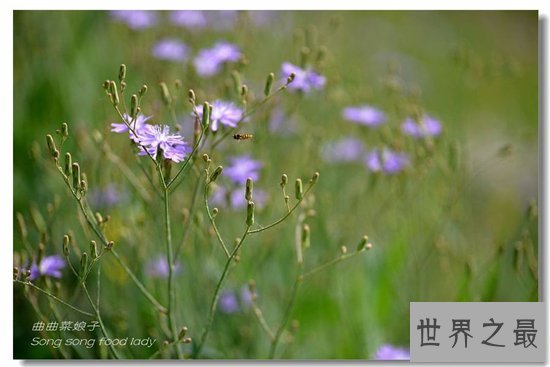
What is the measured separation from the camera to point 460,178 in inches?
79.0

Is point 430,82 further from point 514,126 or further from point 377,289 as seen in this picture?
point 377,289

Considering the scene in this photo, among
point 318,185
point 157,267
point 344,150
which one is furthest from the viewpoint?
point 344,150

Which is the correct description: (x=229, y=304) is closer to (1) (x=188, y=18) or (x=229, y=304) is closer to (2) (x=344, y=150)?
(2) (x=344, y=150)

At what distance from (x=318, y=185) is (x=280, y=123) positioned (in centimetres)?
20

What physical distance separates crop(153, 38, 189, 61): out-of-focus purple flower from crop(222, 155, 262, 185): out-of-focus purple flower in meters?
0.34

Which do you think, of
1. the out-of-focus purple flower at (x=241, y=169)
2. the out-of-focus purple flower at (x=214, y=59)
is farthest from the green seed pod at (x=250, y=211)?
the out-of-focus purple flower at (x=214, y=59)

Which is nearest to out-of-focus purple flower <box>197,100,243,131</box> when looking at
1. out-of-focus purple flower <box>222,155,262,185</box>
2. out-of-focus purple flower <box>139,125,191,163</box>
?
out-of-focus purple flower <box>139,125,191,163</box>

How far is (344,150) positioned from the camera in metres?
2.06

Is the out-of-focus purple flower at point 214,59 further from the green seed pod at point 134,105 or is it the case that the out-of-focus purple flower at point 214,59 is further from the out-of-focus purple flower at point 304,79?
the green seed pod at point 134,105

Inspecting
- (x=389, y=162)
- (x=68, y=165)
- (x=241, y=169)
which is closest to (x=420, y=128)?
(x=389, y=162)

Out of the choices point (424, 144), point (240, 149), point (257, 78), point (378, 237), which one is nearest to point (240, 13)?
point (257, 78)

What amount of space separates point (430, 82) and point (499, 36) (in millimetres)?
533

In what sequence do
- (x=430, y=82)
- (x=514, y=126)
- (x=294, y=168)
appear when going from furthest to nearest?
(x=430, y=82) → (x=514, y=126) → (x=294, y=168)

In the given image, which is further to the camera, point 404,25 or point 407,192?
point 404,25
